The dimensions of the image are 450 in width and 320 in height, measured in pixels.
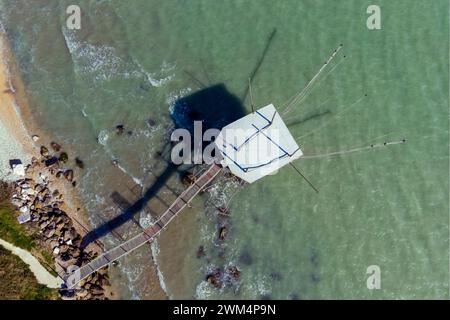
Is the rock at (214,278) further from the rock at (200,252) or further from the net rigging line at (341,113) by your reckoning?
the net rigging line at (341,113)

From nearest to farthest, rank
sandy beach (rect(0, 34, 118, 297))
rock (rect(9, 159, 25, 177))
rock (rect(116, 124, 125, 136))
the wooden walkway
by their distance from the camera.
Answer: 1. the wooden walkway
2. rock (rect(9, 159, 25, 177))
3. sandy beach (rect(0, 34, 118, 297))
4. rock (rect(116, 124, 125, 136))

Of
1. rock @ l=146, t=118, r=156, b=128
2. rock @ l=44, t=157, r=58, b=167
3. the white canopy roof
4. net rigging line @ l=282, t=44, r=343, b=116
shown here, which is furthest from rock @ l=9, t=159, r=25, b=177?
net rigging line @ l=282, t=44, r=343, b=116

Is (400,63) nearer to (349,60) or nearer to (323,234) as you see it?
(349,60)

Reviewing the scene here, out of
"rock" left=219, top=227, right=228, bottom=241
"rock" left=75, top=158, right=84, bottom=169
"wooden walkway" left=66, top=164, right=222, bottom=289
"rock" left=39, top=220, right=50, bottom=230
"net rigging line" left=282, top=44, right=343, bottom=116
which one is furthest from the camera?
"net rigging line" left=282, top=44, right=343, bottom=116

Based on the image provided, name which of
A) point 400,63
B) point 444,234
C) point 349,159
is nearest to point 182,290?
point 349,159

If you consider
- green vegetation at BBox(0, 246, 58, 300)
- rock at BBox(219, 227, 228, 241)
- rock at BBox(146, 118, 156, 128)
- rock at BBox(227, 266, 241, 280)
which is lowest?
rock at BBox(227, 266, 241, 280)

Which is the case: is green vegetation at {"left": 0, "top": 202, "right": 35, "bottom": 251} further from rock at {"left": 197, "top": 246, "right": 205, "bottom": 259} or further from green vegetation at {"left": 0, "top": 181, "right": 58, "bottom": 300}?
rock at {"left": 197, "top": 246, "right": 205, "bottom": 259}

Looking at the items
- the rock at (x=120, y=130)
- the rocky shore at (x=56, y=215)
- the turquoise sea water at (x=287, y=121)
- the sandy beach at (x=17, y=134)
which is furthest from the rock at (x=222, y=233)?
the rock at (x=120, y=130)
